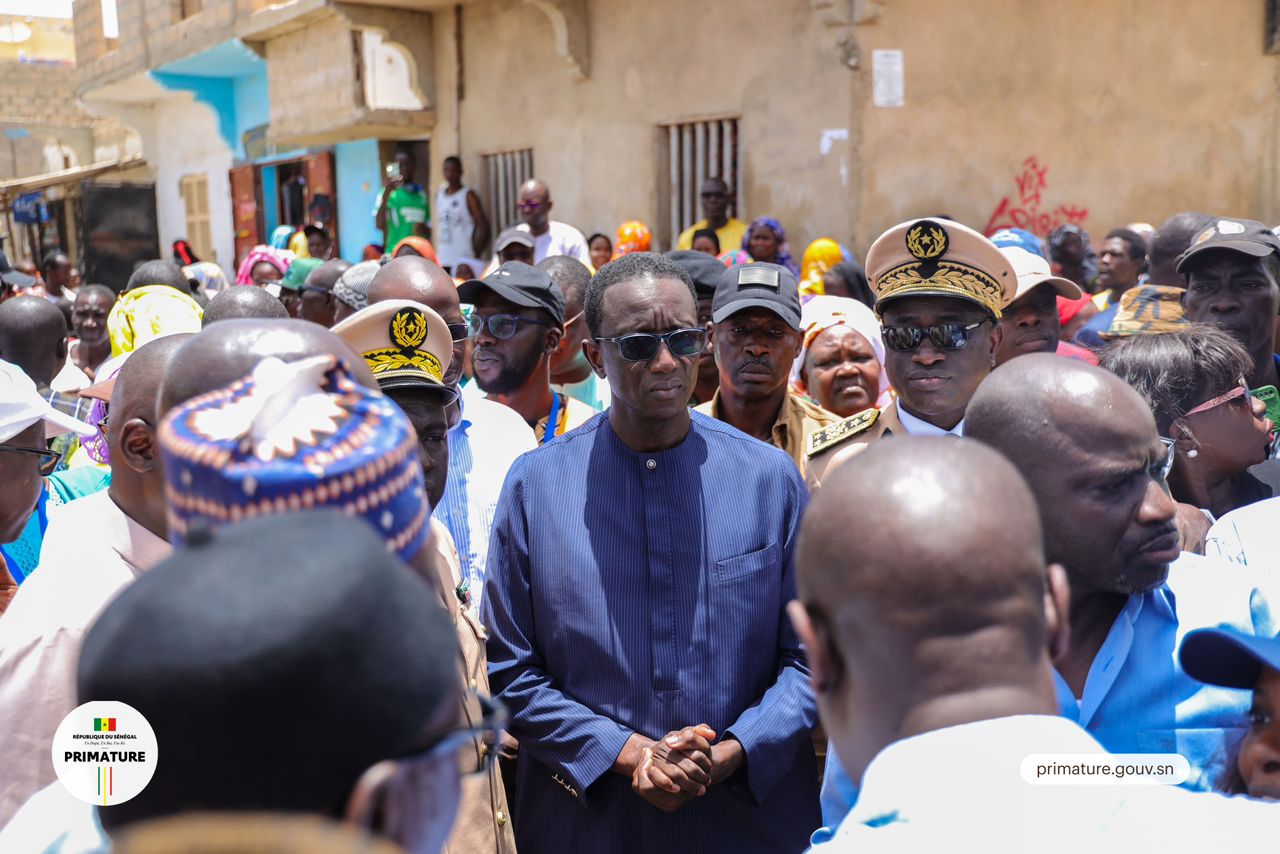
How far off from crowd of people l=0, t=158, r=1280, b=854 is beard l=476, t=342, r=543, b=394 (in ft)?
0.04

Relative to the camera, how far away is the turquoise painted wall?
14305mm

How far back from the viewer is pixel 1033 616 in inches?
52.3

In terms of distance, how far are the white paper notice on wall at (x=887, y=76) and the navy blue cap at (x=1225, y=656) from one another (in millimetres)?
7691

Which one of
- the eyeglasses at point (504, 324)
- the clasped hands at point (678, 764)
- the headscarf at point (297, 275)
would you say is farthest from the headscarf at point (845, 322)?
the headscarf at point (297, 275)

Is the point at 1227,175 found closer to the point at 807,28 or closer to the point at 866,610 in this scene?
the point at 807,28

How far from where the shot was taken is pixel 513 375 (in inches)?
160

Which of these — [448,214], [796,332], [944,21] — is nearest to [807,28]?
[944,21]

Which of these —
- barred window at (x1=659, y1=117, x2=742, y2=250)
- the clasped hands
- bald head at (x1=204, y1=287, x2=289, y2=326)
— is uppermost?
barred window at (x1=659, y1=117, x2=742, y2=250)

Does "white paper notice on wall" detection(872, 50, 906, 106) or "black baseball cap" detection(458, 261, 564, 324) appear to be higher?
"white paper notice on wall" detection(872, 50, 906, 106)

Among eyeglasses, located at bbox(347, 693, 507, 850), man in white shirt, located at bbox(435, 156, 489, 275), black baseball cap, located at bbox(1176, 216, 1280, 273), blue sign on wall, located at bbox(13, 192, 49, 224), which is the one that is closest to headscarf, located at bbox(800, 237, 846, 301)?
black baseball cap, located at bbox(1176, 216, 1280, 273)

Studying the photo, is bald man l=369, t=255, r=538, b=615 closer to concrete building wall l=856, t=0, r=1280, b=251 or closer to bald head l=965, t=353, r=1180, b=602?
bald head l=965, t=353, r=1180, b=602

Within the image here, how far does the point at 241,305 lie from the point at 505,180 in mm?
8461

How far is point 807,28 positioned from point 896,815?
339 inches

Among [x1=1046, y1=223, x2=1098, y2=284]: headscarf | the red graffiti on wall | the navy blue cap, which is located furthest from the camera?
the red graffiti on wall
